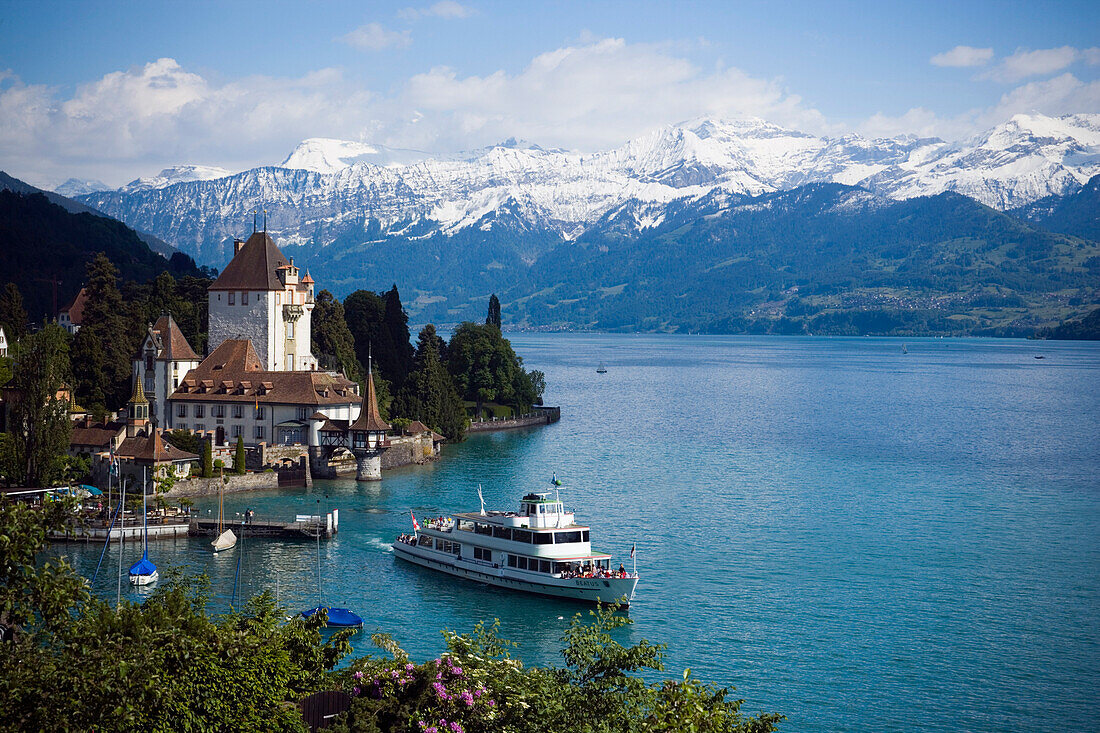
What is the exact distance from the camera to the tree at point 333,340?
114 meters

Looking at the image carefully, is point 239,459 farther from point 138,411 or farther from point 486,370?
point 486,370

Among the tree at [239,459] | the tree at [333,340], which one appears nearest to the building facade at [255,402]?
the tree at [239,459]

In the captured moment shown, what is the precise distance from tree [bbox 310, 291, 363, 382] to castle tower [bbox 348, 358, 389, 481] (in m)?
23.5

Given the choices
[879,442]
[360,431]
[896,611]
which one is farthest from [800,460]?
[896,611]

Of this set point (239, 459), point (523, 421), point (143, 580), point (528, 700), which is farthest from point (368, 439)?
point (528, 700)

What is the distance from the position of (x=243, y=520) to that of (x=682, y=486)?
3647cm

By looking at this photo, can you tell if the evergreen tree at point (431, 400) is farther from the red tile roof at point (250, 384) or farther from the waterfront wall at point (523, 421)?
the red tile roof at point (250, 384)

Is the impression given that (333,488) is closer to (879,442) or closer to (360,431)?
(360,431)

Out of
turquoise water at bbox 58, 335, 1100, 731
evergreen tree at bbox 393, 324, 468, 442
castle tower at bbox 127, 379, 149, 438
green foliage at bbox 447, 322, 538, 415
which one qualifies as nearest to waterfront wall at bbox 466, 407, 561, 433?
green foliage at bbox 447, 322, 538, 415

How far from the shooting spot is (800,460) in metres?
104

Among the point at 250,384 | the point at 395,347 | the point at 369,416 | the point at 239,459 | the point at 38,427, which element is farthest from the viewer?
the point at 395,347

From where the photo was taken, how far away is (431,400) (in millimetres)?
110562

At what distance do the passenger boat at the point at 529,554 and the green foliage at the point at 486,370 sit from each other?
70291mm

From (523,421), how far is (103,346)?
52249mm
